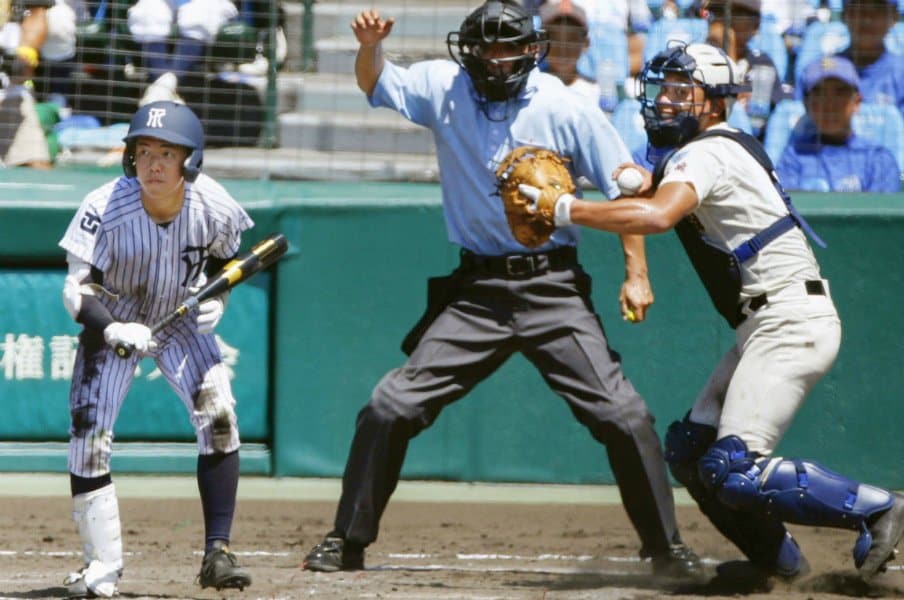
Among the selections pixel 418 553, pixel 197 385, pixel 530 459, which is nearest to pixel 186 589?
pixel 197 385

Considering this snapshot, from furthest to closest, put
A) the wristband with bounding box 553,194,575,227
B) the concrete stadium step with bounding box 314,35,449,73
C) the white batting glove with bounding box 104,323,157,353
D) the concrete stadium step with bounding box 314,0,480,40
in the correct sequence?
the concrete stadium step with bounding box 314,0,480,40
the concrete stadium step with bounding box 314,35,449,73
the wristband with bounding box 553,194,575,227
the white batting glove with bounding box 104,323,157,353

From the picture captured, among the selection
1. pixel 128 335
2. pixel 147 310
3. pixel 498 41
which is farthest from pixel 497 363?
pixel 128 335

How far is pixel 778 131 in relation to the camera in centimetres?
752

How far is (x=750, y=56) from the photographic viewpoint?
766 cm

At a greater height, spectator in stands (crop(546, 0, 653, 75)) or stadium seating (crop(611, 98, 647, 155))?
spectator in stands (crop(546, 0, 653, 75))

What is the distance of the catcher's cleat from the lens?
5082mm

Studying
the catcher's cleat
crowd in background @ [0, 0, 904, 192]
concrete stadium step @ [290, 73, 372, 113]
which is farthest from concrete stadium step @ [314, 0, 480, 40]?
the catcher's cleat

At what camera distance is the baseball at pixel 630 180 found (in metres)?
5.02

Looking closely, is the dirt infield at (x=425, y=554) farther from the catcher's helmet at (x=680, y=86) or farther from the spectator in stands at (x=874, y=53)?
the spectator in stands at (x=874, y=53)

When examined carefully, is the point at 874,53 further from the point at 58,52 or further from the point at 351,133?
the point at 58,52

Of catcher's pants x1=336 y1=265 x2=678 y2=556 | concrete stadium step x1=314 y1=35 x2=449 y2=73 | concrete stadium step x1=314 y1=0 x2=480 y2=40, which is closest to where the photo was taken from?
catcher's pants x1=336 y1=265 x2=678 y2=556

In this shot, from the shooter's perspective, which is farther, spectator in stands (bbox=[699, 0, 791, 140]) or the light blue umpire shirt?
spectator in stands (bbox=[699, 0, 791, 140])

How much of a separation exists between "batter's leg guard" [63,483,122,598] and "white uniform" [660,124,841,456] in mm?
2064

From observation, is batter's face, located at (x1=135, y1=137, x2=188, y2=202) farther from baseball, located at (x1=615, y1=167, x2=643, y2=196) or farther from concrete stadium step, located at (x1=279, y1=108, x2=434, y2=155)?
concrete stadium step, located at (x1=279, y1=108, x2=434, y2=155)
